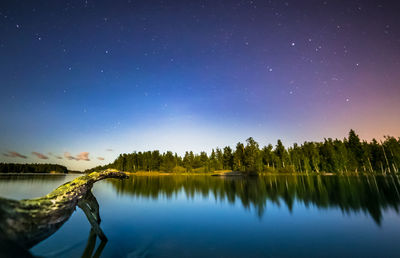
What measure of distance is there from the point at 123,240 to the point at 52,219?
495 centimetres

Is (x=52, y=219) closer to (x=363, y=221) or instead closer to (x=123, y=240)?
(x=123, y=240)

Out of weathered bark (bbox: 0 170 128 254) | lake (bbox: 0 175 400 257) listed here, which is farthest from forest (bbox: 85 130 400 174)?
weathered bark (bbox: 0 170 128 254)

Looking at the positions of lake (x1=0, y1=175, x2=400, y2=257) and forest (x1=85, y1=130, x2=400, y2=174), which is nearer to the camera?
lake (x1=0, y1=175, x2=400, y2=257)

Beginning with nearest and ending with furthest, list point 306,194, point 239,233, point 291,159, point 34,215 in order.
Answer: point 34,215, point 239,233, point 306,194, point 291,159

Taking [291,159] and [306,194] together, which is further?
[291,159]

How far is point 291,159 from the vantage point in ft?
328

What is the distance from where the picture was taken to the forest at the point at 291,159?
7541cm

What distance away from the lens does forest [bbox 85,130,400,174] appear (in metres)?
75.4

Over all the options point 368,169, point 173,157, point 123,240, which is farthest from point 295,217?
point 173,157

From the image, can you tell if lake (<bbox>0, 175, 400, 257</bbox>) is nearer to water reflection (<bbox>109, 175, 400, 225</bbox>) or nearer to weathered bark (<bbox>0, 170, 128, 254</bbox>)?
water reflection (<bbox>109, 175, 400, 225</bbox>)

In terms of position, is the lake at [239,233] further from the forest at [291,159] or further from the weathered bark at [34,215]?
the forest at [291,159]

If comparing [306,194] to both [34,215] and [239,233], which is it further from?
[34,215]

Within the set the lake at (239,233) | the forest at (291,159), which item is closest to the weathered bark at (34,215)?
the lake at (239,233)

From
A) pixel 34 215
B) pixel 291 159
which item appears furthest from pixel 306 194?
pixel 291 159
